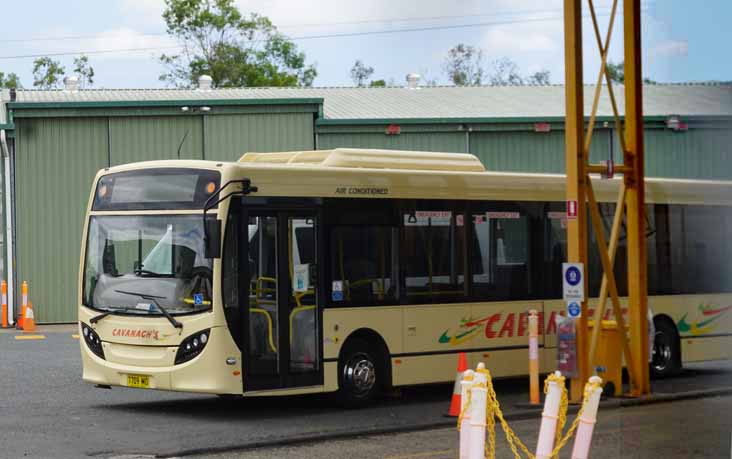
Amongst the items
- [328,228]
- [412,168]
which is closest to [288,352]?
[328,228]

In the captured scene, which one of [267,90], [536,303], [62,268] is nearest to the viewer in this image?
[536,303]

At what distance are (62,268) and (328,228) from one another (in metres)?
16.5

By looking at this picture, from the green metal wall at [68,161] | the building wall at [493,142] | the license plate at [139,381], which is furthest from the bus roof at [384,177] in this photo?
the building wall at [493,142]

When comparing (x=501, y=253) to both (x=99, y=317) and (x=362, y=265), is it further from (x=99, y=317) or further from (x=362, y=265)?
(x=99, y=317)

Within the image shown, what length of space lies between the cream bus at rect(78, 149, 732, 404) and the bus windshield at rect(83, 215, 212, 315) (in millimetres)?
19

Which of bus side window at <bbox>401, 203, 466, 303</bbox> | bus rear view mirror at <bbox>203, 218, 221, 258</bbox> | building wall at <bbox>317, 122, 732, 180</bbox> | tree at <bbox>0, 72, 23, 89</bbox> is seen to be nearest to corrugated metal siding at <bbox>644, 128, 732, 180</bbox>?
bus rear view mirror at <bbox>203, 218, 221, 258</bbox>

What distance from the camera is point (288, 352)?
46.1 ft

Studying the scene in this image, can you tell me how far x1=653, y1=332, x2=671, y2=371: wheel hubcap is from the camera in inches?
705

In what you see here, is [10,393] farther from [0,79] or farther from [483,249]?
[0,79]

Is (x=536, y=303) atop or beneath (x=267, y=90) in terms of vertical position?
beneath

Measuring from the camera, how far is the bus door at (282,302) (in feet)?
45.5

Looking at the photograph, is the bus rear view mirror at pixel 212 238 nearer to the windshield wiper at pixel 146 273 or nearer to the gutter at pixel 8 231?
the windshield wiper at pixel 146 273

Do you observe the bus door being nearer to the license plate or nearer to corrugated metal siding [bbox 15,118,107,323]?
the license plate

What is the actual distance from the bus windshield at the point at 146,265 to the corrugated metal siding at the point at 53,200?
15.4m
